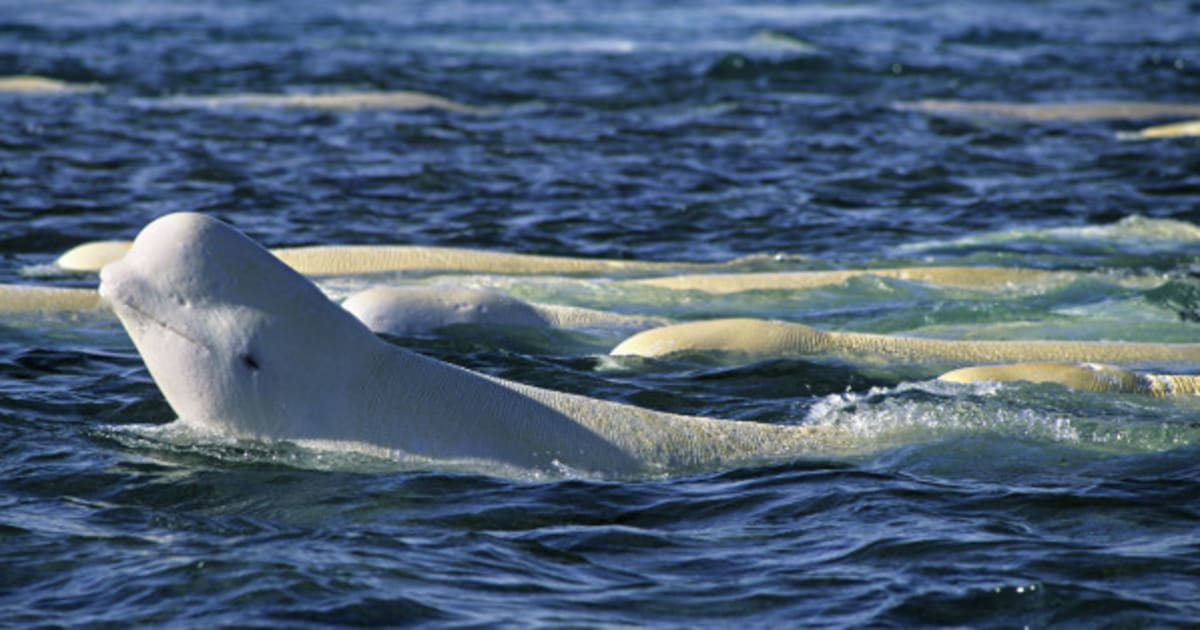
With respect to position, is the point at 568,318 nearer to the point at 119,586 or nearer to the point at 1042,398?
the point at 1042,398

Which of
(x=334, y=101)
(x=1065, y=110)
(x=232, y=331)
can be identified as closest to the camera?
(x=232, y=331)

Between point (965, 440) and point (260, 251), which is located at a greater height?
point (260, 251)

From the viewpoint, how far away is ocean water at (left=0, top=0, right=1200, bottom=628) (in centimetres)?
661

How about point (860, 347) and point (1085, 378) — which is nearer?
point (1085, 378)

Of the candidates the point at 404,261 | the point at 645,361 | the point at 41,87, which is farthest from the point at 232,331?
the point at 41,87

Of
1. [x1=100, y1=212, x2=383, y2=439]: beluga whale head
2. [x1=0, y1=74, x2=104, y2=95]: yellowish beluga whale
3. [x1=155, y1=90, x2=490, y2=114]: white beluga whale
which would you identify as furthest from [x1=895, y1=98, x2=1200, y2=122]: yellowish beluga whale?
[x1=100, y1=212, x2=383, y2=439]: beluga whale head

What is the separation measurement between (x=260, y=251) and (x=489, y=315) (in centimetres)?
477

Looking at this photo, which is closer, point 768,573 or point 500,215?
point 768,573

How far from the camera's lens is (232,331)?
7602 mm

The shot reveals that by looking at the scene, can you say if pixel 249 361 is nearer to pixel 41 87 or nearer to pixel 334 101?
pixel 334 101

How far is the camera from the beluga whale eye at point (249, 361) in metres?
7.66

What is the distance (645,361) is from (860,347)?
1.53 m

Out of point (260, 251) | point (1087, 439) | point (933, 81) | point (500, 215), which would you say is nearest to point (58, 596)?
point (260, 251)

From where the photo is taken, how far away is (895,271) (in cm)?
1538
